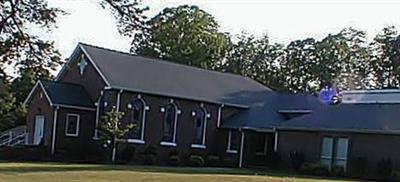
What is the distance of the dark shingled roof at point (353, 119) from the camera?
39188 mm

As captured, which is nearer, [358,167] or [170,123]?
[358,167]

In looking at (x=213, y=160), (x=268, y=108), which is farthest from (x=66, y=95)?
(x=268, y=108)

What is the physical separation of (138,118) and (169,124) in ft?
8.09

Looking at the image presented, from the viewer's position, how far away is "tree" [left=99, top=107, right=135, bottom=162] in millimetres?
A: 42375

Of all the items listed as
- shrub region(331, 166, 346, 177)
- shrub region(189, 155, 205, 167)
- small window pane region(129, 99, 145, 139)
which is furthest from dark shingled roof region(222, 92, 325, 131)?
shrub region(331, 166, 346, 177)

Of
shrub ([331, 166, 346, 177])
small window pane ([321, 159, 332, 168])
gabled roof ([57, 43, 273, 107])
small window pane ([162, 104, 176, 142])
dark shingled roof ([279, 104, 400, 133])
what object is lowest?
shrub ([331, 166, 346, 177])

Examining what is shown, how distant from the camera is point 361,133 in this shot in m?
39.4

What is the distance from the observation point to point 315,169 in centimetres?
3978

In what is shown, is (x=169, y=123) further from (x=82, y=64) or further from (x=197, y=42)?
(x=197, y=42)

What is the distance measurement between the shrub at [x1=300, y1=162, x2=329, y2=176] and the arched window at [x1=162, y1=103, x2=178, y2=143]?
9.47 metres

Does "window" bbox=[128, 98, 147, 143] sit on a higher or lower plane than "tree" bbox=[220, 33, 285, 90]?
lower

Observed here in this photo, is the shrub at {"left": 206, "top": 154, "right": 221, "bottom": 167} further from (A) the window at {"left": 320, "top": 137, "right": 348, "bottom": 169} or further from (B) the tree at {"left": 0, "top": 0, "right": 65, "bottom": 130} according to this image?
(B) the tree at {"left": 0, "top": 0, "right": 65, "bottom": 130}

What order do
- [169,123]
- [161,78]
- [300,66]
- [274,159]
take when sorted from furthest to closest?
[300,66] < [161,78] < [169,123] < [274,159]

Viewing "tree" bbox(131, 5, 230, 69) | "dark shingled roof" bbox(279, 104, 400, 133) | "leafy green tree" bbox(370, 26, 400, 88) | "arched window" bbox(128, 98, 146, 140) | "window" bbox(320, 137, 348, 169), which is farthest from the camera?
"leafy green tree" bbox(370, 26, 400, 88)
